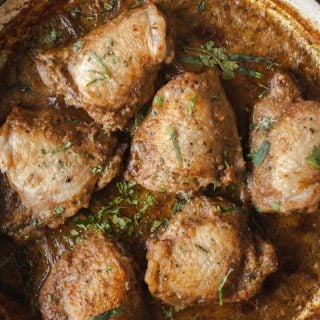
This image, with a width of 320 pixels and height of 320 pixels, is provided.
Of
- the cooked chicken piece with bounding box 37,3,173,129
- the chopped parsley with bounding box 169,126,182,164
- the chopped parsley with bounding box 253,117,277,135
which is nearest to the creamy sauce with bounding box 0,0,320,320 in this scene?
the chopped parsley with bounding box 253,117,277,135

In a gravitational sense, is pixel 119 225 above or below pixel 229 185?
below

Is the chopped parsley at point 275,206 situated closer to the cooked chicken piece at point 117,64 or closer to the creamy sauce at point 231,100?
the creamy sauce at point 231,100

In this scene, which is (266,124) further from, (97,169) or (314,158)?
(97,169)

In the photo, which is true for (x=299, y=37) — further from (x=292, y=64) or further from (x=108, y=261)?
(x=108, y=261)

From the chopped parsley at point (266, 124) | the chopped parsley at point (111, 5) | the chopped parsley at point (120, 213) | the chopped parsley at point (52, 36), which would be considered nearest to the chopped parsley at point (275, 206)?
the chopped parsley at point (266, 124)

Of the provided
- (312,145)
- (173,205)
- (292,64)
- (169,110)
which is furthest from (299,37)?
(173,205)

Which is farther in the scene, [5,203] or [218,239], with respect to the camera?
[5,203]

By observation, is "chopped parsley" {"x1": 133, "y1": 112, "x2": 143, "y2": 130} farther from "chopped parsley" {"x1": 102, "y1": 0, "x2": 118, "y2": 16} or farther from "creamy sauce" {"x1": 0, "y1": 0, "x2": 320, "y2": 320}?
"chopped parsley" {"x1": 102, "y1": 0, "x2": 118, "y2": 16}
